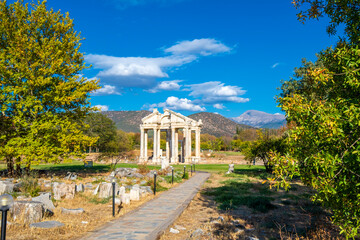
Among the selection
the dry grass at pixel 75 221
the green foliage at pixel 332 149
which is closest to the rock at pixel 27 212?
the dry grass at pixel 75 221

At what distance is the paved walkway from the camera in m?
7.21

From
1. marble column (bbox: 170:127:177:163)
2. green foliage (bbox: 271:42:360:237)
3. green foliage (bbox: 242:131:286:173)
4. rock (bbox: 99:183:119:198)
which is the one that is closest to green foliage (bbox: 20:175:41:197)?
rock (bbox: 99:183:119:198)

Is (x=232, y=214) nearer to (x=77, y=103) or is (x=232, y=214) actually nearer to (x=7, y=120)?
(x=77, y=103)

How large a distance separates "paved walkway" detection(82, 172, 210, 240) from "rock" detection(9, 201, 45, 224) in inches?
87.1

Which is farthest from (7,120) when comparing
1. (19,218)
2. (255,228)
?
(255,228)

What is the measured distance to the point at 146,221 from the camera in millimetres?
8734

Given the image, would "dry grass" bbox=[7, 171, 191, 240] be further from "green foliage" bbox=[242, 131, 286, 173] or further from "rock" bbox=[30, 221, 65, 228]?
"green foliage" bbox=[242, 131, 286, 173]

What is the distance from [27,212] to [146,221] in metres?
3.68

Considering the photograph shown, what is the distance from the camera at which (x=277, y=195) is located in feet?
48.2

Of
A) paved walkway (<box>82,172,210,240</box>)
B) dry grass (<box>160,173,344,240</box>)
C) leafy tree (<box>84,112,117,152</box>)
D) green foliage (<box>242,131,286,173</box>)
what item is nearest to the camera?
paved walkway (<box>82,172,210,240</box>)

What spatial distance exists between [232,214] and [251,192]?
5.66 m

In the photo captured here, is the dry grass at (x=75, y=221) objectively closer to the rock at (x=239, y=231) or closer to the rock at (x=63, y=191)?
the rock at (x=63, y=191)

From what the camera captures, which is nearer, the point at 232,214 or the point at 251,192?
the point at 232,214

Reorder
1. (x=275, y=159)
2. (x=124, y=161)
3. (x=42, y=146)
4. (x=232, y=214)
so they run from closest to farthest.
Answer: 1. (x=275, y=159)
2. (x=232, y=214)
3. (x=42, y=146)
4. (x=124, y=161)
